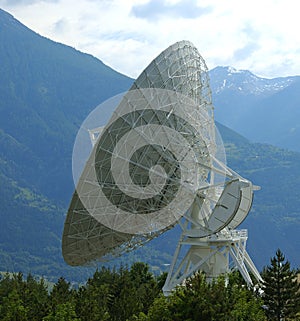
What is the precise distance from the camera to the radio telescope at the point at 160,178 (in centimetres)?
3512

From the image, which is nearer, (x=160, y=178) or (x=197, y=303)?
(x=197, y=303)

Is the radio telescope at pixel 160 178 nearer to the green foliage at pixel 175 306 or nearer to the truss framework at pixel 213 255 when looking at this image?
the truss framework at pixel 213 255

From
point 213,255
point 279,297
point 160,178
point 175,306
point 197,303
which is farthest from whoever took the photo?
point 213,255

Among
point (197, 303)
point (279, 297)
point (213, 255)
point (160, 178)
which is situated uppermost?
point (160, 178)

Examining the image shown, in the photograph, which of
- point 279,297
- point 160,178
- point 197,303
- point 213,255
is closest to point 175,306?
point 197,303

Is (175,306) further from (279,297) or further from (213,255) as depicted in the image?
(279,297)

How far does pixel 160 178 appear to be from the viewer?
37875 millimetres

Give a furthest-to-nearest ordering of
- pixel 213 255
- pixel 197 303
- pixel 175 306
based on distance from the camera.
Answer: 1. pixel 213 255
2. pixel 175 306
3. pixel 197 303

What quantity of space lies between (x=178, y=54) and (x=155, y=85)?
3.82 metres

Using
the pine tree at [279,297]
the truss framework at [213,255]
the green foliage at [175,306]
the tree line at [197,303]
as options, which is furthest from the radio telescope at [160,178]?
the green foliage at [175,306]

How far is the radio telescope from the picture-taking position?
35.1m

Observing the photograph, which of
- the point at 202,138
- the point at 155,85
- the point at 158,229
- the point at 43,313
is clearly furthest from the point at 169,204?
the point at 43,313

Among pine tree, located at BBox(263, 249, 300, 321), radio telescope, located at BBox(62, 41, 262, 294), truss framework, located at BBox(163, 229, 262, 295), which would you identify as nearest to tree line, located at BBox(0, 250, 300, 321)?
pine tree, located at BBox(263, 249, 300, 321)

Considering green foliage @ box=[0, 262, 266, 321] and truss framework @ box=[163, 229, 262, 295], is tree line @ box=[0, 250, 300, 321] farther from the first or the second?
truss framework @ box=[163, 229, 262, 295]
